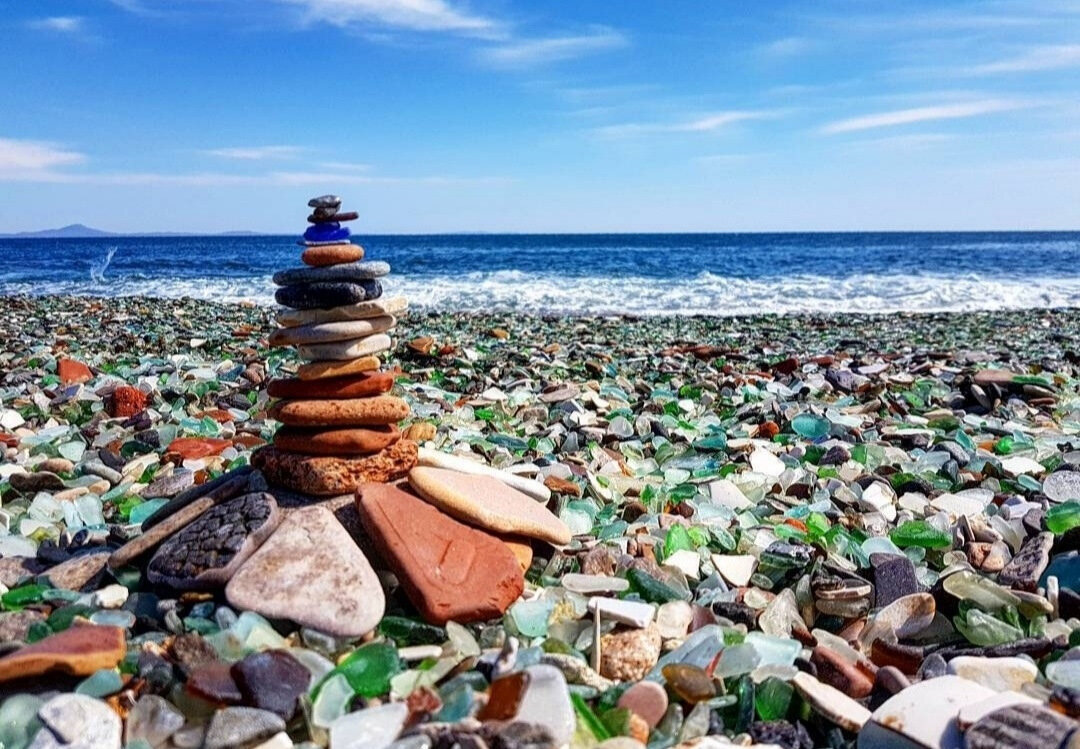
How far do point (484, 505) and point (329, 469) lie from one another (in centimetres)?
50

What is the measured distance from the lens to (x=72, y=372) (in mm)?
6645

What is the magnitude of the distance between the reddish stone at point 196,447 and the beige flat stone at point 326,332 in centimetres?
152

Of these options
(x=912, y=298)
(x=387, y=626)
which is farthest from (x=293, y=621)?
(x=912, y=298)

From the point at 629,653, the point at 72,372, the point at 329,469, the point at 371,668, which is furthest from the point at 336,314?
the point at 72,372

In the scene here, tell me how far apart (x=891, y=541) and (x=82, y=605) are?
8.40 feet

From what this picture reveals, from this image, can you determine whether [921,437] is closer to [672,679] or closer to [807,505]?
[807,505]

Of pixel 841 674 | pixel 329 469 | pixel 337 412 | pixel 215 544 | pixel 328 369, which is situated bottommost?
pixel 841 674

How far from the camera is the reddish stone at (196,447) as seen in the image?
4238mm

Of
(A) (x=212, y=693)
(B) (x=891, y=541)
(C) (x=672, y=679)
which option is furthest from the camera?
(B) (x=891, y=541)

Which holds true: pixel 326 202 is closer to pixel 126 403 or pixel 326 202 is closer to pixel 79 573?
pixel 79 573

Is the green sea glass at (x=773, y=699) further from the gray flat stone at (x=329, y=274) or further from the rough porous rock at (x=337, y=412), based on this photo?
the gray flat stone at (x=329, y=274)

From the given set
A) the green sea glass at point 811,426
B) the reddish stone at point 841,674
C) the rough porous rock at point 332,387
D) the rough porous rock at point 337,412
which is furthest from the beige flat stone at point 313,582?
the green sea glass at point 811,426

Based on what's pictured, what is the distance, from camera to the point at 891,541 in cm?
313

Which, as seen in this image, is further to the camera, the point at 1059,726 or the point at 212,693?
the point at 212,693
